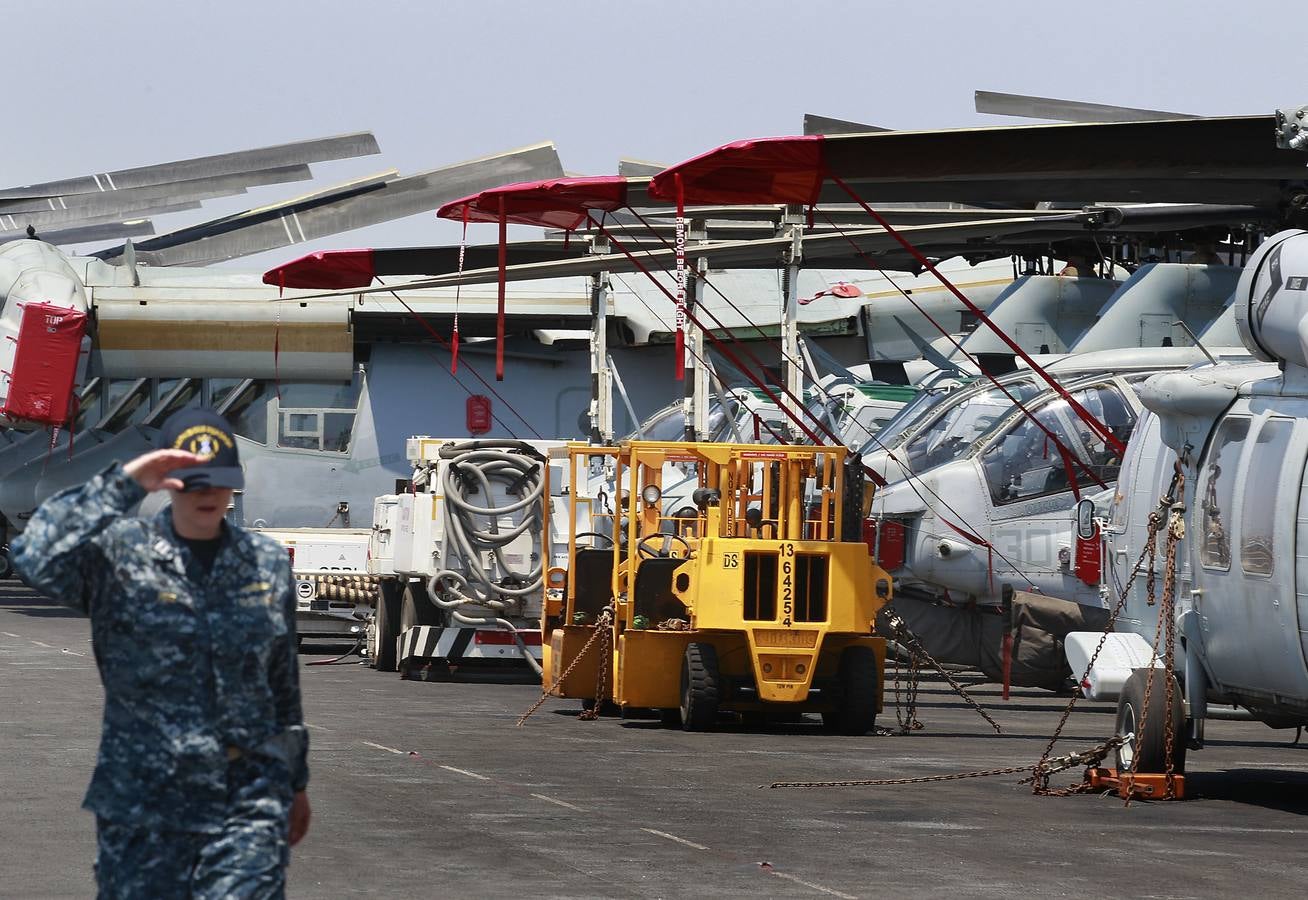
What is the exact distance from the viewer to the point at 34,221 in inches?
1439

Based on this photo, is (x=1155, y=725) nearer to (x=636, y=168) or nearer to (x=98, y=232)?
(x=636, y=168)

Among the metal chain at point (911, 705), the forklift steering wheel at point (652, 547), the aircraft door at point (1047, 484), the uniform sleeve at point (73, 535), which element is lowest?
the metal chain at point (911, 705)

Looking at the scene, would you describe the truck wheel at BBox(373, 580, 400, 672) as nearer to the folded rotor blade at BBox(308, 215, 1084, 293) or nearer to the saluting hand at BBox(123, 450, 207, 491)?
the folded rotor blade at BBox(308, 215, 1084, 293)

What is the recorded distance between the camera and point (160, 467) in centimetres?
487

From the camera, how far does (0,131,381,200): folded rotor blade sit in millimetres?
35188

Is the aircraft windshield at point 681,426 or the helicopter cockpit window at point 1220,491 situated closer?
the helicopter cockpit window at point 1220,491

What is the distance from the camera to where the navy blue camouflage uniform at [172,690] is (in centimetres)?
488

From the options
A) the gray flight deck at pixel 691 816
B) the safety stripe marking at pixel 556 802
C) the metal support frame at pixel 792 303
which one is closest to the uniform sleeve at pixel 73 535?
the gray flight deck at pixel 691 816

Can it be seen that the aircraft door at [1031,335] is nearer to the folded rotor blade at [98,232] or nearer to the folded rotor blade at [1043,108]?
the folded rotor blade at [1043,108]

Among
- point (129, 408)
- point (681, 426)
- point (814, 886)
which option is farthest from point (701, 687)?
point (129, 408)

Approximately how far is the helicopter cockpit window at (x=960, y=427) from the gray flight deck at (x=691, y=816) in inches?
166

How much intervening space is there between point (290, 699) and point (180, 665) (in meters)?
0.32

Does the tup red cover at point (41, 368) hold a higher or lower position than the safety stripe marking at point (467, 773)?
Answer: higher

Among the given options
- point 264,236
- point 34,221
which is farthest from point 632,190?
point 34,221
